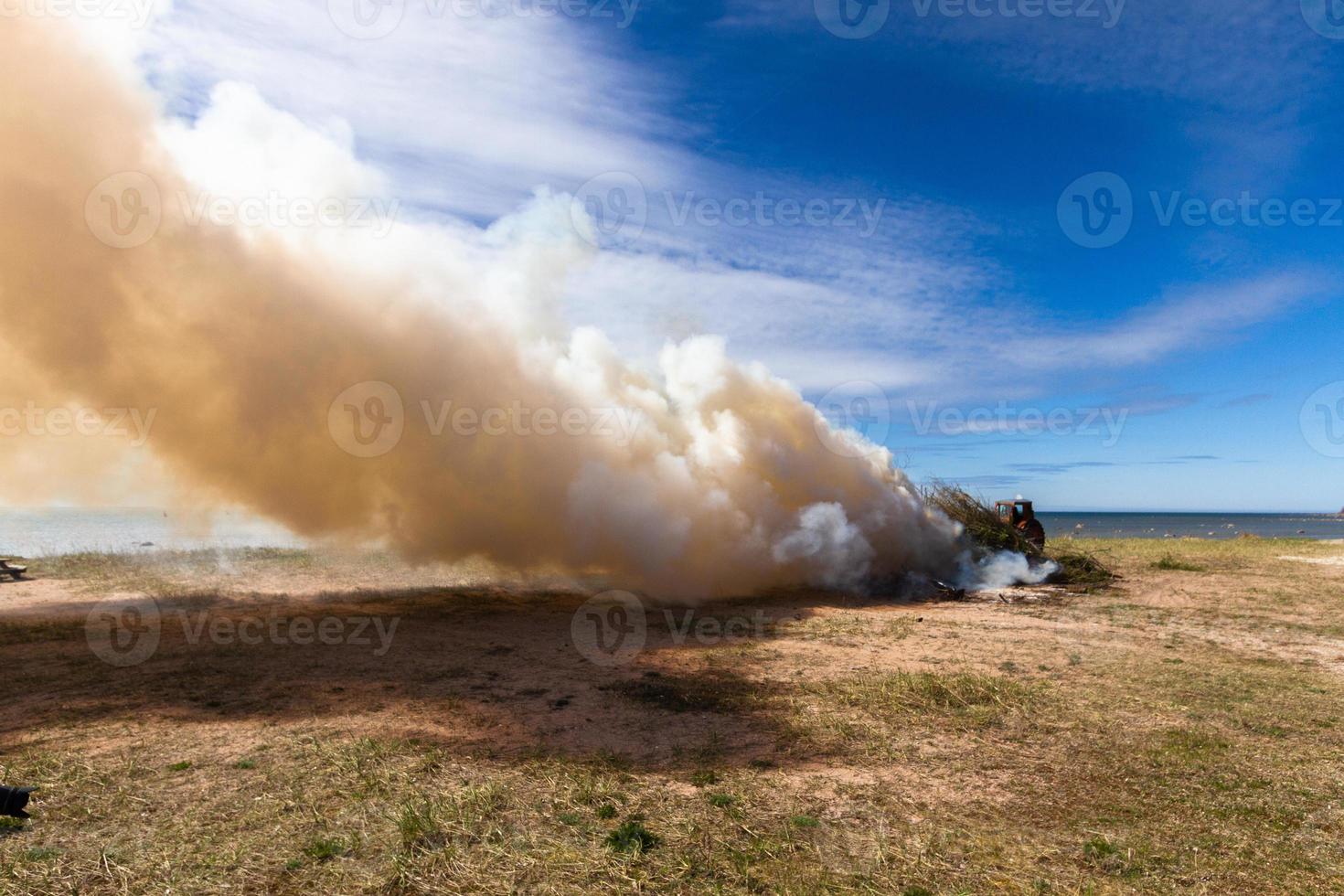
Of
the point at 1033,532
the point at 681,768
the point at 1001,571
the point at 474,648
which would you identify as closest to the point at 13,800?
the point at 681,768

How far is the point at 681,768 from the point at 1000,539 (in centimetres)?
Answer: 2016

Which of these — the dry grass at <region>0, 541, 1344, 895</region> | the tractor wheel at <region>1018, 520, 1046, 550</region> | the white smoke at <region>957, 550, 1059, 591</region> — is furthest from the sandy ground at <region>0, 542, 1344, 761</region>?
the tractor wheel at <region>1018, 520, 1046, 550</region>

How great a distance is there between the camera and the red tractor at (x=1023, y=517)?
2700 cm

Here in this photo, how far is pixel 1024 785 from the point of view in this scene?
24.5 ft

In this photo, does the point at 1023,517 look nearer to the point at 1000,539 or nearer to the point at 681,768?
the point at 1000,539

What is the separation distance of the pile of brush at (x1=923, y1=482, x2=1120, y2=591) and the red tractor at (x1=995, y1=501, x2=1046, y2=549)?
1201mm

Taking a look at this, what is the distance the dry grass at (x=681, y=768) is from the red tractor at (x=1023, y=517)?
12.8 metres

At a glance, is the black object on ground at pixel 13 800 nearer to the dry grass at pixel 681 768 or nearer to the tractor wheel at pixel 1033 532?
the dry grass at pixel 681 768

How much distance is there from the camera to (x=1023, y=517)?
90.6 ft

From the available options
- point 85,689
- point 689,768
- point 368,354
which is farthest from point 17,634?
point 689,768

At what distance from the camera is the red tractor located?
1063 inches

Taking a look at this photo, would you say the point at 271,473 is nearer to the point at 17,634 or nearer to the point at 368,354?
the point at 368,354

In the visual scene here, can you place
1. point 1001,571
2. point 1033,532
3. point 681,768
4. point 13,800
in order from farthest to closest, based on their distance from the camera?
point 1033,532 < point 1001,571 < point 681,768 < point 13,800

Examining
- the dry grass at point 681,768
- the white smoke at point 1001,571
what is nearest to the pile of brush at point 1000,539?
the white smoke at point 1001,571
